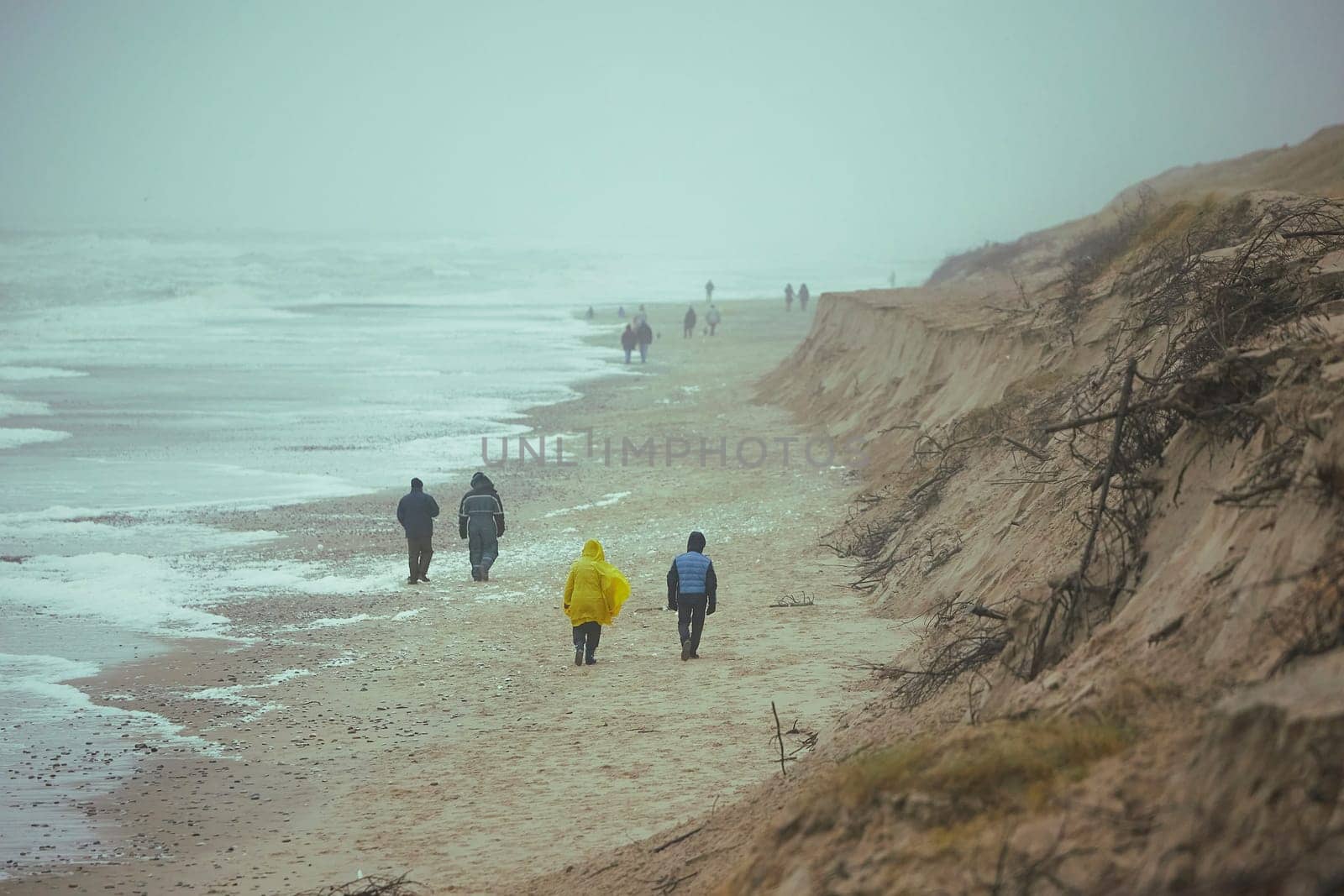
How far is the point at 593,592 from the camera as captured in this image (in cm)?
1123

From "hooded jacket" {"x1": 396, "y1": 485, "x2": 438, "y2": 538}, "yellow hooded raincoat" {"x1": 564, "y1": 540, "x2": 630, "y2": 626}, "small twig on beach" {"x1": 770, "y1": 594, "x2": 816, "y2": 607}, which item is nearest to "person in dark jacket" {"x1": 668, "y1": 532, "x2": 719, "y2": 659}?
"yellow hooded raincoat" {"x1": 564, "y1": 540, "x2": 630, "y2": 626}

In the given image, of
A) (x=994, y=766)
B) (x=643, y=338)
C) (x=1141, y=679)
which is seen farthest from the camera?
(x=643, y=338)

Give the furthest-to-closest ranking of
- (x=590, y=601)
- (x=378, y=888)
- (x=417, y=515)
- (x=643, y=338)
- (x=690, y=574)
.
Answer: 1. (x=643, y=338)
2. (x=417, y=515)
3. (x=590, y=601)
4. (x=690, y=574)
5. (x=378, y=888)

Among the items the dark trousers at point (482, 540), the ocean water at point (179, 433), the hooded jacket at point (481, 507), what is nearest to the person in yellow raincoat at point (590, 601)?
the ocean water at point (179, 433)

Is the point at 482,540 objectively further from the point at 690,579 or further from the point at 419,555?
the point at 690,579

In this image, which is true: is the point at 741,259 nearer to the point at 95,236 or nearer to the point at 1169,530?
the point at 95,236

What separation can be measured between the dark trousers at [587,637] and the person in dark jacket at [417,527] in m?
4.07

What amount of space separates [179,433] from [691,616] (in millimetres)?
18315

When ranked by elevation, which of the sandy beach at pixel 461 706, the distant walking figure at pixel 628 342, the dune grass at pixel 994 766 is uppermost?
the distant walking figure at pixel 628 342

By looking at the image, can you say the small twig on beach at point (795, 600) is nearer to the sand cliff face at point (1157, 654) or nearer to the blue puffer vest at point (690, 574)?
the sand cliff face at point (1157, 654)

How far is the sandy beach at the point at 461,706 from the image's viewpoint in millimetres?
7359

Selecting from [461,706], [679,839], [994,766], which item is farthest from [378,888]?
[461,706]

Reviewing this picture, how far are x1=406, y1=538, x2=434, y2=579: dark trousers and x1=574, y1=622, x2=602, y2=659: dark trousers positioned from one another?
13.9 feet

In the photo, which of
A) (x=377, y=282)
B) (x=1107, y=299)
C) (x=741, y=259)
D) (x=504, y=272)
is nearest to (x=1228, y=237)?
(x=1107, y=299)
